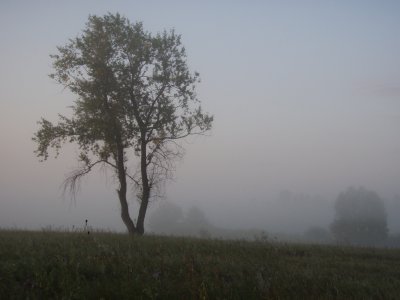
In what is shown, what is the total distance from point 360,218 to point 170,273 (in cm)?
9281

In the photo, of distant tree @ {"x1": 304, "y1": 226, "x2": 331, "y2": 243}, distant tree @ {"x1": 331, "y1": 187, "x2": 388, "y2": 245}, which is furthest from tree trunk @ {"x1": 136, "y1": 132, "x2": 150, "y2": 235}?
distant tree @ {"x1": 304, "y1": 226, "x2": 331, "y2": 243}

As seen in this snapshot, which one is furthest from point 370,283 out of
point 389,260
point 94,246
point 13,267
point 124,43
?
point 124,43

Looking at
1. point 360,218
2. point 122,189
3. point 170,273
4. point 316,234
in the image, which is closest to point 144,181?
point 122,189

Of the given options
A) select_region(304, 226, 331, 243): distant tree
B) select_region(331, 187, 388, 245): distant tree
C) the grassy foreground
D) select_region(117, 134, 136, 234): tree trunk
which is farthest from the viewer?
select_region(304, 226, 331, 243): distant tree

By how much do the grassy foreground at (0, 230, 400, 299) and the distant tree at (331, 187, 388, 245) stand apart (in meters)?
67.1

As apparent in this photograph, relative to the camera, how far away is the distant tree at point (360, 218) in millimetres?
87250

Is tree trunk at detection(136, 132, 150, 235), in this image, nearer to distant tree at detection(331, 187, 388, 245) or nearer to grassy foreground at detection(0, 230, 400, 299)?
grassy foreground at detection(0, 230, 400, 299)

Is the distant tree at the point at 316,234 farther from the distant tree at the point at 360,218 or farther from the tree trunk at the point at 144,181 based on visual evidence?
the tree trunk at the point at 144,181

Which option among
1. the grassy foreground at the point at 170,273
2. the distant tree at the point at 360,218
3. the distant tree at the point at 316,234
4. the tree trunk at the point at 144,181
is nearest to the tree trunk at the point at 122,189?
the tree trunk at the point at 144,181

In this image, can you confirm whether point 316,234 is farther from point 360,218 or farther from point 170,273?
point 170,273

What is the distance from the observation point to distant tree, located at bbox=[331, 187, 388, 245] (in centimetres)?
8725

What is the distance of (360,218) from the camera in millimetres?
95438

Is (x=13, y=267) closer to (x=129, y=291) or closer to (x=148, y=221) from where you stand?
(x=129, y=291)

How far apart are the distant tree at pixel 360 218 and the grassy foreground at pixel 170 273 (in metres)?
67.1
